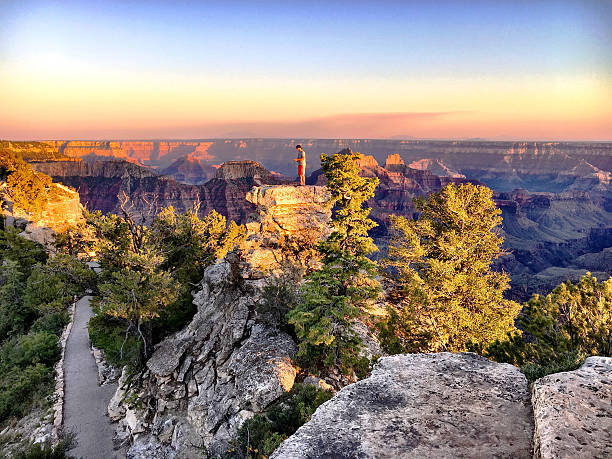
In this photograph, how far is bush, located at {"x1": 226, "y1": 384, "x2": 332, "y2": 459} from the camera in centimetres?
1177

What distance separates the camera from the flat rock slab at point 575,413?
4.26m

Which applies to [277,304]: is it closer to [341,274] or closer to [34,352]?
[341,274]

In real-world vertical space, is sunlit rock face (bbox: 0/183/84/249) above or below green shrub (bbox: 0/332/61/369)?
above

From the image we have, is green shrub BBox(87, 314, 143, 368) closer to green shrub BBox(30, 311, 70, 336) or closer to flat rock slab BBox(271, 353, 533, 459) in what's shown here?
green shrub BBox(30, 311, 70, 336)

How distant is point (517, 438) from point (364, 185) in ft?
38.7

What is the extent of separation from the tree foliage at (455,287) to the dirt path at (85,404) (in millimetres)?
18593

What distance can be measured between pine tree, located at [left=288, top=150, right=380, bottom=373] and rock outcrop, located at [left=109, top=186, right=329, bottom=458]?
248 cm

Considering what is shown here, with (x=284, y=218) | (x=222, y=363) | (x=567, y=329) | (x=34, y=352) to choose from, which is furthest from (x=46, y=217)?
(x=567, y=329)

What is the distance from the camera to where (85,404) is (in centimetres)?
2259

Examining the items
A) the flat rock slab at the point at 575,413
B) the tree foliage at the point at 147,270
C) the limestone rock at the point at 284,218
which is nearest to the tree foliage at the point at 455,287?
the limestone rock at the point at 284,218

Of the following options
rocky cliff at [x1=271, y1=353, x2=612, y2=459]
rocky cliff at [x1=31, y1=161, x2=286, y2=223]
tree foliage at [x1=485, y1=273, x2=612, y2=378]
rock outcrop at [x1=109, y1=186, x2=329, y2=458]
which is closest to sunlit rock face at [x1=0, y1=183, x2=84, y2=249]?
rock outcrop at [x1=109, y1=186, x2=329, y2=458]

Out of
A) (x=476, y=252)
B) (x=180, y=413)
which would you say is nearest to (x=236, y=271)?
(x=180, y=413)

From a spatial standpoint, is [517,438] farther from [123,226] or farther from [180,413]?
[123,226]

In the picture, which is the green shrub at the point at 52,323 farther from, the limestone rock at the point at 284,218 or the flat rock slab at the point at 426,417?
the flat rock slab at the point at 426,417
